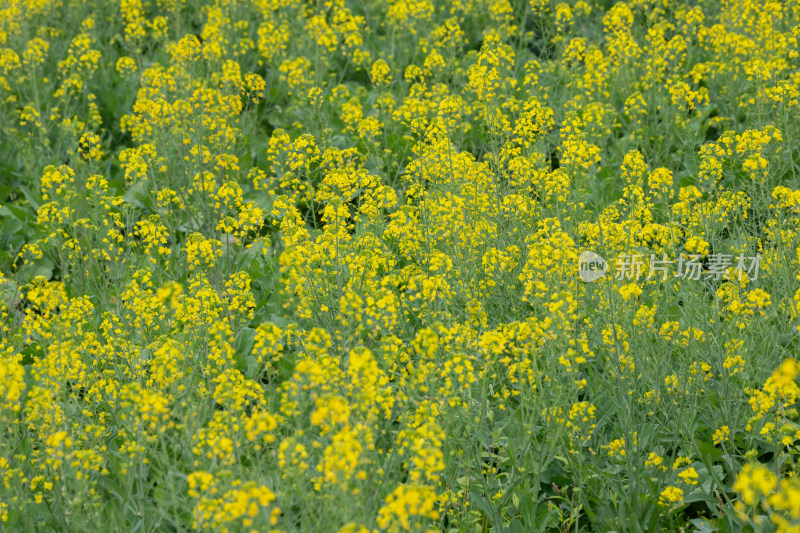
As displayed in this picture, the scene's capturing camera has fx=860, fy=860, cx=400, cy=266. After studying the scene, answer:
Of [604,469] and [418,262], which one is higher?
[418,262]

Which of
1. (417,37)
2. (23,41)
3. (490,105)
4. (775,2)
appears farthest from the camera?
(417,37)

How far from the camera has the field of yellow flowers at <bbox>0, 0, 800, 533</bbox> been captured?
3604 millimetres

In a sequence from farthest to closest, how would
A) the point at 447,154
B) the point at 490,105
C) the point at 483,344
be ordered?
the point at 490,105, the point at 447,154, the point at 483,344

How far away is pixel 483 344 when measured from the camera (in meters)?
3.82

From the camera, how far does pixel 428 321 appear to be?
4.19m

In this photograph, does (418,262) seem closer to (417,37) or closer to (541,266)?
(541,266)

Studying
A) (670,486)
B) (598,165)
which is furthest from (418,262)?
(598,165)

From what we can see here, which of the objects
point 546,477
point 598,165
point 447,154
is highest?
point 447,154

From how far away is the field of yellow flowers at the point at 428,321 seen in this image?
3604 mm

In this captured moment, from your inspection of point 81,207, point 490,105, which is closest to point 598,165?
point 490,105

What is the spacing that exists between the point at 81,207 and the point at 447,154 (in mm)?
2990

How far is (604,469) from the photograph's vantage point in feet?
13.9

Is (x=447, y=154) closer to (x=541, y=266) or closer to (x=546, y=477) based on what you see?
(x=541, y=266)

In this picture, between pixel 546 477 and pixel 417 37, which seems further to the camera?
pixel 417 37
